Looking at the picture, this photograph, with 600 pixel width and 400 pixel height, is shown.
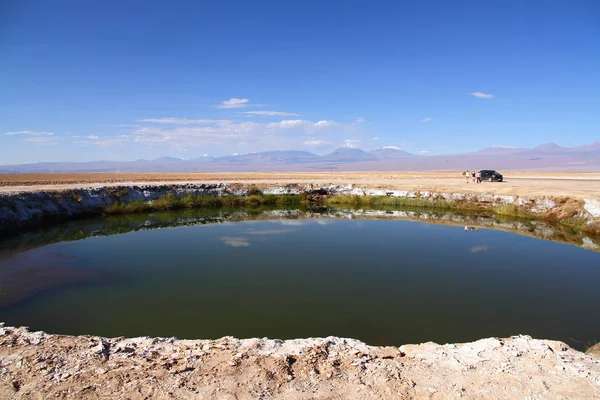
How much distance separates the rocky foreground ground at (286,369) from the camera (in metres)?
4.48

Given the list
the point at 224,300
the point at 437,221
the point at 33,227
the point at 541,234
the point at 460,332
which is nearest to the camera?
the point at 460,332

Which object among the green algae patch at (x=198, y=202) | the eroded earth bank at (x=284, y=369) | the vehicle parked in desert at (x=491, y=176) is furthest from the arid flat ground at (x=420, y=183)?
the eroded earth bank at (x=284, y=369)

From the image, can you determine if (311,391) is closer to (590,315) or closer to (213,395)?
(213,395)

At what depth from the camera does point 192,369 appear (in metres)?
5.01

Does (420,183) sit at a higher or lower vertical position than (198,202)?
higher

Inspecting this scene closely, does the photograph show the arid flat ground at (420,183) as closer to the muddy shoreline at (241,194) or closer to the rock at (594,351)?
the muddy shoreline at (241,194)

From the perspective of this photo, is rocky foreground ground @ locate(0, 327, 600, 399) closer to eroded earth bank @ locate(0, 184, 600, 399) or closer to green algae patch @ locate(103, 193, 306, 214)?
eroded earth bank @ locate(0, 184, 600, 399)

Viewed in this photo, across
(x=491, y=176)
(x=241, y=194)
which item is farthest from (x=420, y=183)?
(x=241, y=194)

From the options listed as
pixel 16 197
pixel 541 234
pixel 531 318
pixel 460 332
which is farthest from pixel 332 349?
pixel 16 197

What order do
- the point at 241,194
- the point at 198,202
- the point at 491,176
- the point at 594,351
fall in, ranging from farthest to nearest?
the point at 491,176, the point at 241,194, the point at 198,202, the point at 594,351

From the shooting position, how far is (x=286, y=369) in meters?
5.02

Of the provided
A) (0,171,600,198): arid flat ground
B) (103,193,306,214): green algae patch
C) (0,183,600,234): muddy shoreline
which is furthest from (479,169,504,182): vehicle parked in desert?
(103,193,306,214): green algae patch

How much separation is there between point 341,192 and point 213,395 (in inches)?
1058

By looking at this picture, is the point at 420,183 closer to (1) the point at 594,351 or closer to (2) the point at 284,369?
(1) the point at 594,351
